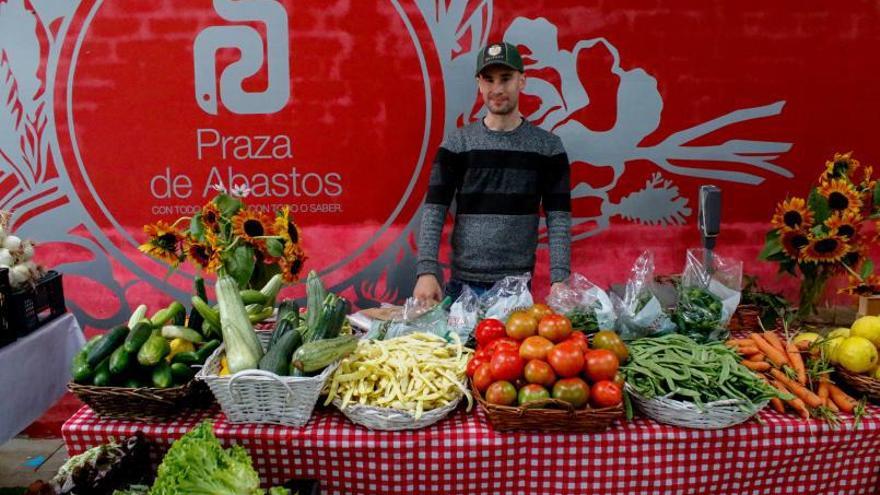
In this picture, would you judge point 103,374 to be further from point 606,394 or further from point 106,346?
point 606,394

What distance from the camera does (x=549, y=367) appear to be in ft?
7.30

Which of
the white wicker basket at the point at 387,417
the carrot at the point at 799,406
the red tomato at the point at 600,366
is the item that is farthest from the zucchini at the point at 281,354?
the carrot at the point at 799,406

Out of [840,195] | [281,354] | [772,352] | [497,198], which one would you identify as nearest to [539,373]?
[281,354]

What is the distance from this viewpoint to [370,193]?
440 centimetres

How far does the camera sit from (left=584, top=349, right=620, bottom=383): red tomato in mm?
2207

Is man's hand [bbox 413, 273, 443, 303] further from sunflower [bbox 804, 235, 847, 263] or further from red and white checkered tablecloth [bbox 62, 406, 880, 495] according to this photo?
sunflower [bbox 804, 235, 847, 263]

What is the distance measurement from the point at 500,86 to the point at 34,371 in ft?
9.39

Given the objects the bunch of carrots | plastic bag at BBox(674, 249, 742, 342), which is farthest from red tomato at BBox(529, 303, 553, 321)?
the bunch of carrots

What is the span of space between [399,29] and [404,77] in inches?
12.2

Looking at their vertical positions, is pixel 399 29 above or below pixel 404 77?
above

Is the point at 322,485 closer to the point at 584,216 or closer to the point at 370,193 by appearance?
the point at 370,193

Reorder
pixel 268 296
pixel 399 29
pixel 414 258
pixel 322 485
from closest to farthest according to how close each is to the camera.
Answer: pixel 322 485, pixel 268 296, pixel 399 29, pixel 414 258

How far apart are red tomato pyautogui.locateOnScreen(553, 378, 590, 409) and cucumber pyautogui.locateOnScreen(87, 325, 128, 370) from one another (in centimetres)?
165

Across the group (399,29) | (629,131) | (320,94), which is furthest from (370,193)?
(629,131)
